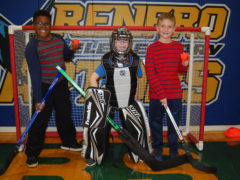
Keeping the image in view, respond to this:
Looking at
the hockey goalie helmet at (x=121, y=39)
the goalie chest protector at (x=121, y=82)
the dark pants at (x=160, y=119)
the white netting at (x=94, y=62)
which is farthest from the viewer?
the white netting at (x=94, y=62)

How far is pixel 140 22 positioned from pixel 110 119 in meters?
1.68

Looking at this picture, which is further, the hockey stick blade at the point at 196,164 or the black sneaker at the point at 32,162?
the black sneaker at the point at 32,162

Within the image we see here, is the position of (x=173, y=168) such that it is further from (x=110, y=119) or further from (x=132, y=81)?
(x=132, y=81)

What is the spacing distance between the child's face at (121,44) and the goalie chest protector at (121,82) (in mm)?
149

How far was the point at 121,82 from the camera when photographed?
226 cm

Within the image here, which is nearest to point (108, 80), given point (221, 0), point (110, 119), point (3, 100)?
point (110, 119)

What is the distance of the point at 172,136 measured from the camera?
2.44m

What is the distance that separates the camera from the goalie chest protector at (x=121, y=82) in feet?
7.34

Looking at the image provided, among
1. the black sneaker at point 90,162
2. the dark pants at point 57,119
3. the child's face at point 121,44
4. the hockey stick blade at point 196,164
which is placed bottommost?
the black sneaker at point 90,162

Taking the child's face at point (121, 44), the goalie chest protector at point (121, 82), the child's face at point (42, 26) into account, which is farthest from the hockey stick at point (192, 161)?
the child's face at point (42, 26)

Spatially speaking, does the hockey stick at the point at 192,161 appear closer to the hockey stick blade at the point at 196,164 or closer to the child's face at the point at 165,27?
the hockey stick blade at the point at 196,164

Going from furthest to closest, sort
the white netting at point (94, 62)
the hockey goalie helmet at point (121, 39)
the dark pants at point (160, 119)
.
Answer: the white netting at point (94, 62) < the dark pants at point (160, 119) < the hockey goalie helmet at point (121, 39)

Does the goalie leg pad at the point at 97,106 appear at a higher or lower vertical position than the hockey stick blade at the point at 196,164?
higher

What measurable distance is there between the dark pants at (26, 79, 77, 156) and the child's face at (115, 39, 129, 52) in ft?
2.82
